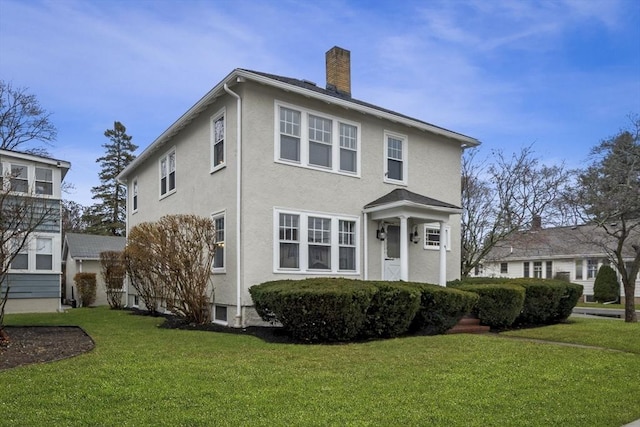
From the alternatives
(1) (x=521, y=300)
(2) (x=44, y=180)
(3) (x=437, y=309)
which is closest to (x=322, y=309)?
(3) (x=437, y=309)

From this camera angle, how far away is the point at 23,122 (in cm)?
3062

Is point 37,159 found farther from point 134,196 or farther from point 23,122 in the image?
point 23,122

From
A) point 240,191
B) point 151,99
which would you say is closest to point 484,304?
point 240,191

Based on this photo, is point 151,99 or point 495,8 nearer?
point 495,8

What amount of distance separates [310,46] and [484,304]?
10222 millimetres

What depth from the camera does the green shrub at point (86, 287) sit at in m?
23.5

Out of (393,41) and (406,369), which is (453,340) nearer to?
(406,369)

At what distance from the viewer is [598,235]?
92.5 feet

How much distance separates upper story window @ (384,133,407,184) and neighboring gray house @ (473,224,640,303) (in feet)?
51.6

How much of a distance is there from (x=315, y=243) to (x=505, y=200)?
45.1 feet

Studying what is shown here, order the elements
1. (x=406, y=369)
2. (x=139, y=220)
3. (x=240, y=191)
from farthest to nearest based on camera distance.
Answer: (x=139, y=220) < (x=240, y=191) < (x=406, y=369)

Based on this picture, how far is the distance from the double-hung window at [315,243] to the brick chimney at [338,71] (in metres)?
5.13

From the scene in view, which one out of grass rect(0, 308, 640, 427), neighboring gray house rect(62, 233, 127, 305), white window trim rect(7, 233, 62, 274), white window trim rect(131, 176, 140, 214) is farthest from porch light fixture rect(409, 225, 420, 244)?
neighboring gray house rect(62, 233, 127, 305)

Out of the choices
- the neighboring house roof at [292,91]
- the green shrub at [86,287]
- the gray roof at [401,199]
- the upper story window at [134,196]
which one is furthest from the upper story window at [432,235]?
the green shrub at [86,287]
